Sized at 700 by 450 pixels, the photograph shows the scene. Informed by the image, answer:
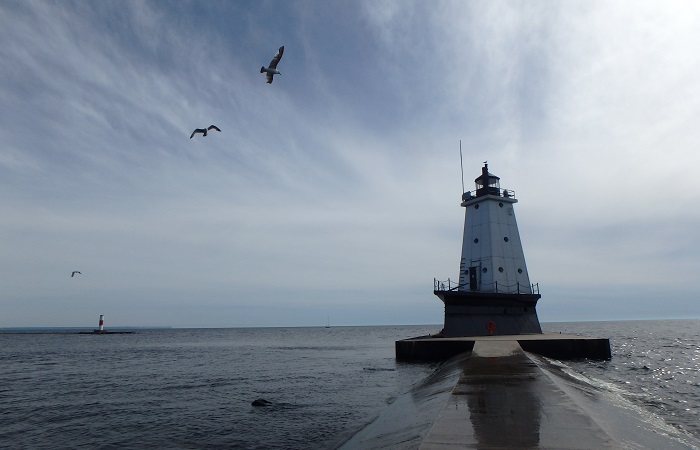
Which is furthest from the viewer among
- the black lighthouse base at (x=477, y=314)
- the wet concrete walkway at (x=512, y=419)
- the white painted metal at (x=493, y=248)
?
the white painted metal at (x=493, y=248)

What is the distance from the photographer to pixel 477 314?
32906 millimetres

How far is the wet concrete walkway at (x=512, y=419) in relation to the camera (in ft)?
19.5

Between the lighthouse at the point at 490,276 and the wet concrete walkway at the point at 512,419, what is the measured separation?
21029 millimetres

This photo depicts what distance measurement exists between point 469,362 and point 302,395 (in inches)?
279

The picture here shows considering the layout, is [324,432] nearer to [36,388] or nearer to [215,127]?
[215,127]

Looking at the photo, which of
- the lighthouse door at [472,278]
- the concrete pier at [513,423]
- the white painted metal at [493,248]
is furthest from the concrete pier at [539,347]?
the concrete pier at [513,423]

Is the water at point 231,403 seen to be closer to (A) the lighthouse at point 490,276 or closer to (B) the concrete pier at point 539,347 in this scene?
(B) the concrete pier at point 539,347

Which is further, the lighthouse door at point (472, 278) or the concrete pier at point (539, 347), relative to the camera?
the lighthouse door at point (472, 278)

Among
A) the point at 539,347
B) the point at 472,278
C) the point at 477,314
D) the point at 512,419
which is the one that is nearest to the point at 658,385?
the point at 539,347

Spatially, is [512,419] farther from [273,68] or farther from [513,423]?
[273,68]

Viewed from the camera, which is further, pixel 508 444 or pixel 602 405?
pixel 602 405

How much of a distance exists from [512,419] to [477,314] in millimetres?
26689

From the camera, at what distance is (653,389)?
57.8 feet

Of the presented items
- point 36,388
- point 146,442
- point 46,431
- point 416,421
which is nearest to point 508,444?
point 416,421
